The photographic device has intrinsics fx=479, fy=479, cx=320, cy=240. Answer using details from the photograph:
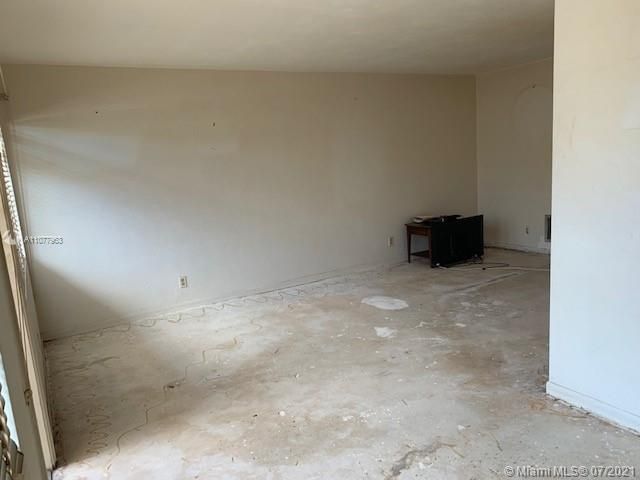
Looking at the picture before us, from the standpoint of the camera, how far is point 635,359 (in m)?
2.23

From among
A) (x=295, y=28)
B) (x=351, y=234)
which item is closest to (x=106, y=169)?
(x=295, y=28)

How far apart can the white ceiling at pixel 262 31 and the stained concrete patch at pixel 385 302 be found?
2.23 meters

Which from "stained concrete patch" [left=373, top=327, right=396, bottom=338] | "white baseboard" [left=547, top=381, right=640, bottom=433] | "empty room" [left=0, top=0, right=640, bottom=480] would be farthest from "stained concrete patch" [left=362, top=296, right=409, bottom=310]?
"white baseboard" [left=547, top=381, right=640, bottom=433]

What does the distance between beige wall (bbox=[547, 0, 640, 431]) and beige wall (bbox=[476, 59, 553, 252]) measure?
367 centimetres

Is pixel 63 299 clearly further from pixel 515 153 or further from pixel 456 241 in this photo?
pixel 515 153

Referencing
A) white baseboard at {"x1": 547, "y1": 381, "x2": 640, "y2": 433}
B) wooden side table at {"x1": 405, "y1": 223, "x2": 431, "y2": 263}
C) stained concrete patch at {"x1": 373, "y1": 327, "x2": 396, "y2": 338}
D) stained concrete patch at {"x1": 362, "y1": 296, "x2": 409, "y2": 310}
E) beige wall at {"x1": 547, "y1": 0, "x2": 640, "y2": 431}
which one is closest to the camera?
beige wall at {"x1": 547, "y1": 0, "x2": 640, "y2": 431}

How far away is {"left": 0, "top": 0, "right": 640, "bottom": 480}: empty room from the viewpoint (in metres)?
2.21

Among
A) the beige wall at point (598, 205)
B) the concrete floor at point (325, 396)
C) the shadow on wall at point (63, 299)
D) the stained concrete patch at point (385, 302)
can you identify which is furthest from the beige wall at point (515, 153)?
the shadow on wall at point (63, 299)

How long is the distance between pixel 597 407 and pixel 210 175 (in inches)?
141

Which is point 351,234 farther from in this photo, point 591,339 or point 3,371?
point 3,371

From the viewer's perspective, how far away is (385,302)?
4.44 metres

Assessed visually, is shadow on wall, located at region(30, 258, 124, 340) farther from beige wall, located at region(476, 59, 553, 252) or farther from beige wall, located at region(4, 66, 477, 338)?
beige wall, located at region(476, 59, 553, 252)

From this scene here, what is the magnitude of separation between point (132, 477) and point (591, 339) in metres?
2.29

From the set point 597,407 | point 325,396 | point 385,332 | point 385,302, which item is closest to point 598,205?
point 597,407
